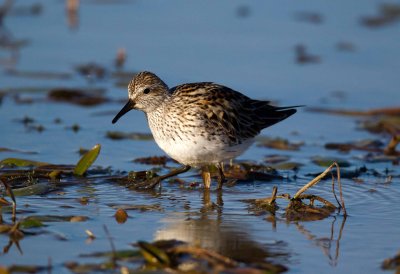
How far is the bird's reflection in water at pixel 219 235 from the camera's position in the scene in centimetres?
706

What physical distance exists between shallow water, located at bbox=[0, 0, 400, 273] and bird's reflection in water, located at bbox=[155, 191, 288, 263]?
16 millimetres

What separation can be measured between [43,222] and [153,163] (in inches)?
115

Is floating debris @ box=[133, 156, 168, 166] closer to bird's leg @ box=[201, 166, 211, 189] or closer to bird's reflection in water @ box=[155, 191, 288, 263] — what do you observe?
bird's leg @ box=[201, 166, 211, 189]

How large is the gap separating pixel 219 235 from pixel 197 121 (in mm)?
1807

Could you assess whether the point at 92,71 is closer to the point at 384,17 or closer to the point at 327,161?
the point at 327,161

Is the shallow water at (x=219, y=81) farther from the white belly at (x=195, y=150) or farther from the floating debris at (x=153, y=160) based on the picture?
the white belly at (x=195, y=150)

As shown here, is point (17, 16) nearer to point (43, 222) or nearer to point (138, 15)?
point (138, 15)

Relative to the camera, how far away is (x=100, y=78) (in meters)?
14.1

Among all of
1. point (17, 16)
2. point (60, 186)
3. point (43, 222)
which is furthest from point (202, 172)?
point (17, 16)

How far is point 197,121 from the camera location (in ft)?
29.7

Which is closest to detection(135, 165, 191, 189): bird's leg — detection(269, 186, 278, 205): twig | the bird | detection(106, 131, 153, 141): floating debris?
the bird

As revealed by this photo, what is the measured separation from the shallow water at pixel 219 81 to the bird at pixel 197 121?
38cm

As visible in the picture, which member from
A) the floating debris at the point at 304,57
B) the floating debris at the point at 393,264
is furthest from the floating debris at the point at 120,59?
the floating debris at the point at 393,264

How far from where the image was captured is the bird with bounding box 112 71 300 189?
900cm
